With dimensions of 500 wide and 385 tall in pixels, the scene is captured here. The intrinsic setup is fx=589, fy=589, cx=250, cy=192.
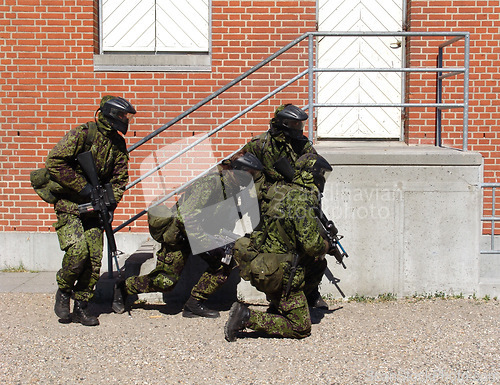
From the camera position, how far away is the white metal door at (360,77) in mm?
7480

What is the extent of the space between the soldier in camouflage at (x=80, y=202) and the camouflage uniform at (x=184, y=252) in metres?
0.48

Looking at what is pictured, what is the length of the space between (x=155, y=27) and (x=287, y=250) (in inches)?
156

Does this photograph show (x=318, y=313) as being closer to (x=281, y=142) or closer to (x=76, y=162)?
(x=281, y=142)

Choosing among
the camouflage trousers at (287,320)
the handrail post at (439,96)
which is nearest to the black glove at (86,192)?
the camouflage trousers at (287,320)

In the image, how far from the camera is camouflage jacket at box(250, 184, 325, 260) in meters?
4.78

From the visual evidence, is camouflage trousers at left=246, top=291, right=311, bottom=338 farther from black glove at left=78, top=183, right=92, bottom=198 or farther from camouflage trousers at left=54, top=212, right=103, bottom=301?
black glove at left=78, top=183, right=92, bottom=198

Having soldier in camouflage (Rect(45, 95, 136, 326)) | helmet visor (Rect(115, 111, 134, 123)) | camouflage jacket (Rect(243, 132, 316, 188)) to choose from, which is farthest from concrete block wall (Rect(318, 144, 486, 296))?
soldier in camouflage (Rect(45, 95, 136, 326))

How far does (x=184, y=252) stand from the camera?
5.52m

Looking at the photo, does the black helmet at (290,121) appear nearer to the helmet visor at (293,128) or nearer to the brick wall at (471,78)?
the helmet visor at (293,128)

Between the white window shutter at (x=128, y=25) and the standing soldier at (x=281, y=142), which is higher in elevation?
the white window shutter at (x=128, y=25)

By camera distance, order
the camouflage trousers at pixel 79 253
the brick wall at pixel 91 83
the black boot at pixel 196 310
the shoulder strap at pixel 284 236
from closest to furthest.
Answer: the shoulder strap at pixel 284 236 → the camouflage trousers at pixel 79 253 → the black boot at pixel 196 310 → the brick wall at pixel 91 83

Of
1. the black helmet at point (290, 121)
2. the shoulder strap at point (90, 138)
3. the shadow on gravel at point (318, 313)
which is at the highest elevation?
the black helmet at point (290, 121)

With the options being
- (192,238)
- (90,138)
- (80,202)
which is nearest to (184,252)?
(192,238)

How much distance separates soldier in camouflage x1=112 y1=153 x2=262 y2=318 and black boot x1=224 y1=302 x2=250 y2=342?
30.1 inches
